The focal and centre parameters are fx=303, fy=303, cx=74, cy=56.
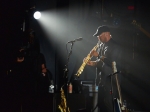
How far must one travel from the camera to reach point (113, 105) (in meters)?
5.55

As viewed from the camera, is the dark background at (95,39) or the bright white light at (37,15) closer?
the bright white light at (37,15)

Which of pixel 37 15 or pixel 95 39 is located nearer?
pixel 37 15

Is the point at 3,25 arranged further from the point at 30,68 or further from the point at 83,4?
the point at 83,4

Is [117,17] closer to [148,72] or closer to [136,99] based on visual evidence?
[148,72]

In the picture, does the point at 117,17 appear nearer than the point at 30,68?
No

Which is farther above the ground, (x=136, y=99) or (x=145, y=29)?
(x=145, y=29)

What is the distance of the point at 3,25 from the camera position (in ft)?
14.6

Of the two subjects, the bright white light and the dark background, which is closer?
the bright white light

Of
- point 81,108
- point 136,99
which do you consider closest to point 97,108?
point 81,108

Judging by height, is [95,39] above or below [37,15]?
below

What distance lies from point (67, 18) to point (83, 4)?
68cm

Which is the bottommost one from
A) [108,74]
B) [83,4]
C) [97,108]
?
[97,108]

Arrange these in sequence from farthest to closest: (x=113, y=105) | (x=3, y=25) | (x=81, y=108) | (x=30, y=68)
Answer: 1. (x=30, y=68)
2. (x=81, y=108)
3. (x=113, y=105)
4. (x=3, y=25)

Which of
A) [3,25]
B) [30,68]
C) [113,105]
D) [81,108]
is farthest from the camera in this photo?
[30,68]
